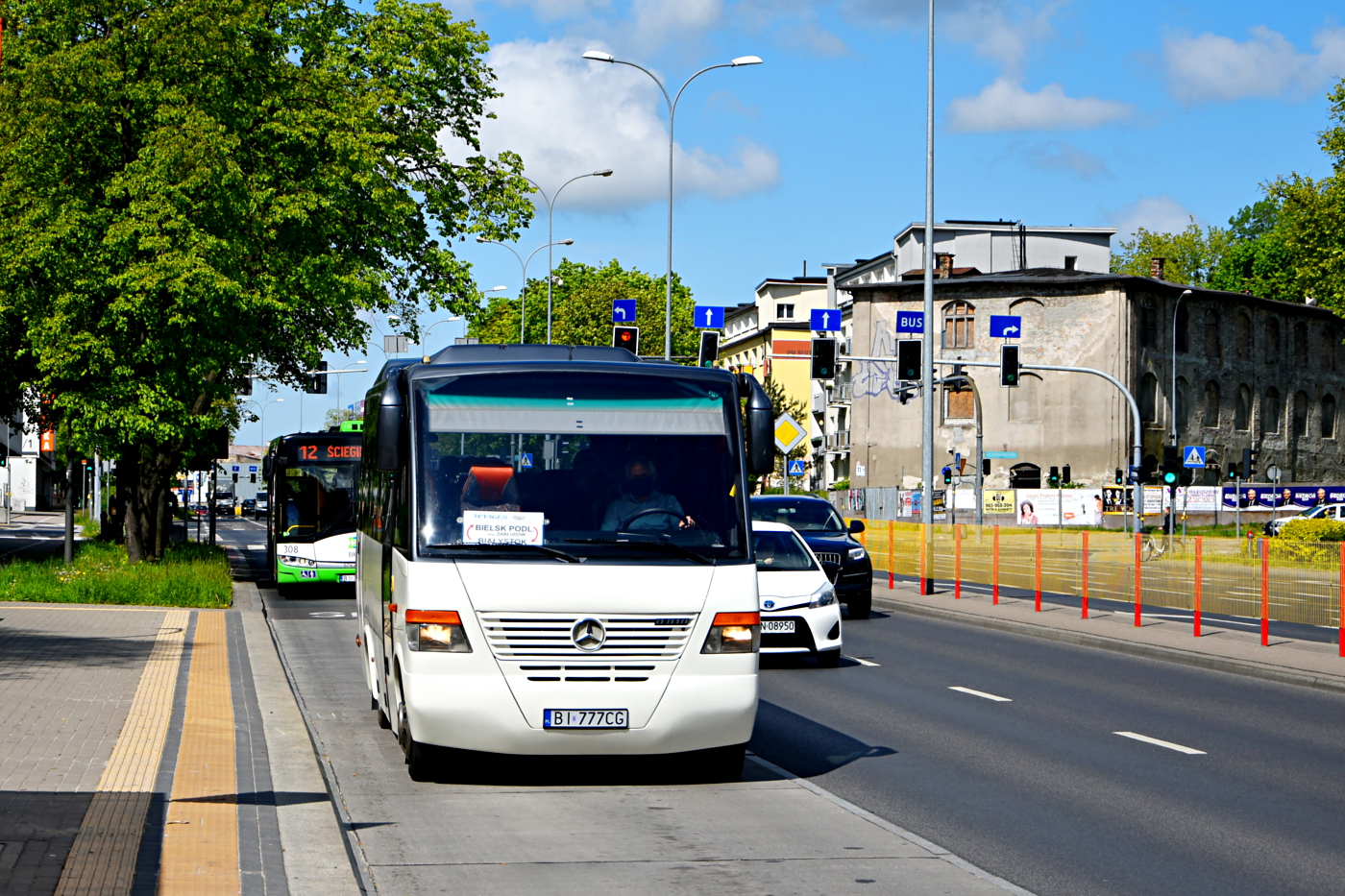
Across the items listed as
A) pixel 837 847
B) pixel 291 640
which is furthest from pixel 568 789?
pixel 291 640

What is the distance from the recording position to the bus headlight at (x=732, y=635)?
880 cm

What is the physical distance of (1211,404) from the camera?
7894 cm

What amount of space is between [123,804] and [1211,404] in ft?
255

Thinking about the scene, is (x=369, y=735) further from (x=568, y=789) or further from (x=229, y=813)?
(x=229, y=813)

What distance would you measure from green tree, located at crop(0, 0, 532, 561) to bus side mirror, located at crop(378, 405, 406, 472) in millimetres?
15343

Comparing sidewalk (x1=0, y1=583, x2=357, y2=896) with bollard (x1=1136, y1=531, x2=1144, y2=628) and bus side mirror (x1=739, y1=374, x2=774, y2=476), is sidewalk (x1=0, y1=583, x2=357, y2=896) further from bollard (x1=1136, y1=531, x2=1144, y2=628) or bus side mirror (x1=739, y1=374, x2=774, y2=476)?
bollard (x1=1136, y1=531, x2=1144, y2=628)

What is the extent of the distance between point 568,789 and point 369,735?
263cm

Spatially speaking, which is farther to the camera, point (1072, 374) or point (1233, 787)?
point (1072, 374)

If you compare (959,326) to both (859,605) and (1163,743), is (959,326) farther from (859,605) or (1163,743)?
(1163,743)

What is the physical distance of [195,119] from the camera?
24.2 meters

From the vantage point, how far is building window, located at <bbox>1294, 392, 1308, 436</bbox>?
84875 mm

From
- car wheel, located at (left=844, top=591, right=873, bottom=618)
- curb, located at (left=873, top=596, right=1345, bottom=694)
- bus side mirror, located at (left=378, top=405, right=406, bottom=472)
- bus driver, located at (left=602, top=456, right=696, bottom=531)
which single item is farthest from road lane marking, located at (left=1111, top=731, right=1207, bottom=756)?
car wheel, located at (left=844, top=591, right=873, bottom=618)

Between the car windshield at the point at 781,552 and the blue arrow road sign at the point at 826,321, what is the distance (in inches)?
907

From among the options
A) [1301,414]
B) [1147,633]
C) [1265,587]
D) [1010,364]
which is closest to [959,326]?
[1301,414]
